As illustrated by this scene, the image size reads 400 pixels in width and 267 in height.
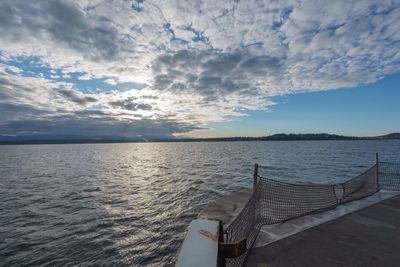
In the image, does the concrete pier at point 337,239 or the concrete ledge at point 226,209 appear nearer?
the concrete pier at point 337,239

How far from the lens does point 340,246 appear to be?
5449 mm

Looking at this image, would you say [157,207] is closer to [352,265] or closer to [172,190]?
[172,190]

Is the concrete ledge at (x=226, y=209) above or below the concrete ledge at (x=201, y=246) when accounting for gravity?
below

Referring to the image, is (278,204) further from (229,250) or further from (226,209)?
(229,250)

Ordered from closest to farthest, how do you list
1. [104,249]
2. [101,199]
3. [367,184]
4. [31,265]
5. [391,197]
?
1. [31,265]
2. [104,249]
3. [391,197]
4. [367,184]
5. [101,199]

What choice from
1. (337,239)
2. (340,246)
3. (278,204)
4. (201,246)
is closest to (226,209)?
(278,204)

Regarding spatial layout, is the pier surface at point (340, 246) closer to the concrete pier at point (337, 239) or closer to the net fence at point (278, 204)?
the concrete pier at point (337, 239)

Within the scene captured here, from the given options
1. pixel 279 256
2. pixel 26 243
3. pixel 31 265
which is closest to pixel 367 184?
pixel 279 256

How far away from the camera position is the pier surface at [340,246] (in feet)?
15.8

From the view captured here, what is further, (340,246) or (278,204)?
(278,204)

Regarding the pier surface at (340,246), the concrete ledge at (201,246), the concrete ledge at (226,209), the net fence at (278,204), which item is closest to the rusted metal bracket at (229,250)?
the concrete ledge at (201,246)

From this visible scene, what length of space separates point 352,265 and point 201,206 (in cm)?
Answer: 1031

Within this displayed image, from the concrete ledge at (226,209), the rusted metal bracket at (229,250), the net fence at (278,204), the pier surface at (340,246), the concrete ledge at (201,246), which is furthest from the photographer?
the concrete ledge at (226,209)

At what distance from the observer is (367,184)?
12.0 meters
